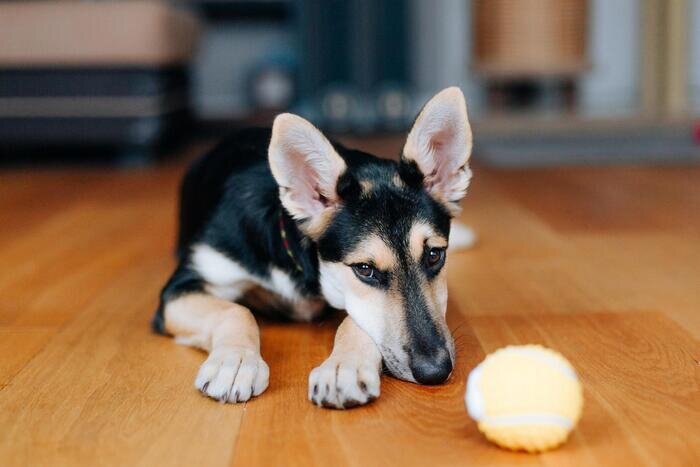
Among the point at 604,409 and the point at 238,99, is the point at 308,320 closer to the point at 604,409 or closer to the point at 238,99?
the point at 604,409

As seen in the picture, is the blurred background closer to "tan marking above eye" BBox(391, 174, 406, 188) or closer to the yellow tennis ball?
"tan marking above eye" BBox(391, 174, 406, 188)

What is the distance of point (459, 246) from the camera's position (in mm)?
2998

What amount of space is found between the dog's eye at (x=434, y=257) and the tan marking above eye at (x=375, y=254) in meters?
0.08

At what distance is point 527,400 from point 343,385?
0.39 m

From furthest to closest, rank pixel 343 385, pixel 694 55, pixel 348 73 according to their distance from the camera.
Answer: pixel 694 55
pixel 348 73
pixel 343 385

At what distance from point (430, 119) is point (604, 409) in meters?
0.69

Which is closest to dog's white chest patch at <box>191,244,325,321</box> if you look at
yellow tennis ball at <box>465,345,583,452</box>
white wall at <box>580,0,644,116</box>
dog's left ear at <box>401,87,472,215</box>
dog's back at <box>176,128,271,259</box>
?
dog's back at <box>176,128,271,259</box>

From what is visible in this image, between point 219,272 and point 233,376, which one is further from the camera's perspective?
point 219,272

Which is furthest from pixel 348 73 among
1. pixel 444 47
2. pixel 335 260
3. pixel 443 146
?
pixel 335 260

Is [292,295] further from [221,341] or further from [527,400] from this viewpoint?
[527,400]

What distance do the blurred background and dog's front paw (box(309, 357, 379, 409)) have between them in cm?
404

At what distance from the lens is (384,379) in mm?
1746

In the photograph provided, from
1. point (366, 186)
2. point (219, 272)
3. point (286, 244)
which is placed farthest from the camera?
point (219, 272)

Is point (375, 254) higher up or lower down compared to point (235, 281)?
→ higher up
